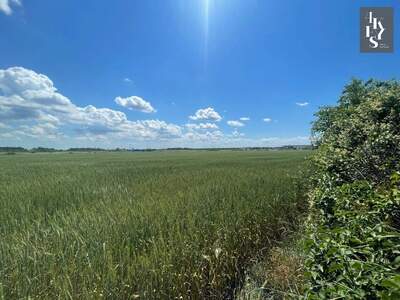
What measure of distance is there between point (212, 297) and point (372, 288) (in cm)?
271

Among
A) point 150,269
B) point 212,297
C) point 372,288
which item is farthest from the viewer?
point 212,297

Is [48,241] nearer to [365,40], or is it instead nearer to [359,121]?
[359,121]

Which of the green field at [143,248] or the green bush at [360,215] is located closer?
the green bush at [360,215]

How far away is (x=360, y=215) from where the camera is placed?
2088mm

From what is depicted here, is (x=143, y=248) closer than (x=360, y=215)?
No

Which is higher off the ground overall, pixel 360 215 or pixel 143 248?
pixel 360 215

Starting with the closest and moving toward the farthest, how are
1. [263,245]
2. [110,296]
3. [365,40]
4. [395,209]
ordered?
[395,209]
[110,296]
[263,245]
[365,40]

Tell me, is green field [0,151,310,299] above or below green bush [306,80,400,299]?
below

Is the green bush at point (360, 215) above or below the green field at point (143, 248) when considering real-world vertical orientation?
above

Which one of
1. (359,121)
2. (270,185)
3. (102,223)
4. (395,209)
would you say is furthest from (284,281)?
(270,185)

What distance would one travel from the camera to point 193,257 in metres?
3.70

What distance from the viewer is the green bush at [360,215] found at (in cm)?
137

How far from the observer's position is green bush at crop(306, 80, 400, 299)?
137 cm

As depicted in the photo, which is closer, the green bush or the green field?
the green bush
